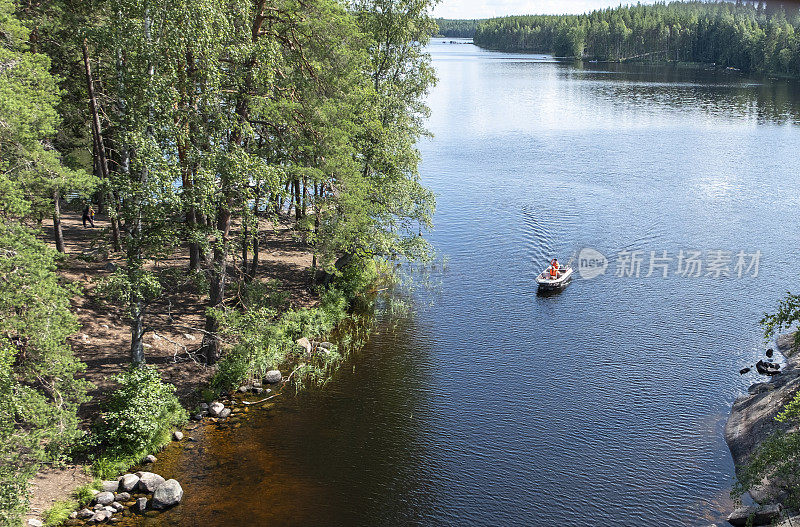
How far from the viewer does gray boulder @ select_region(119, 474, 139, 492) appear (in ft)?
74.2

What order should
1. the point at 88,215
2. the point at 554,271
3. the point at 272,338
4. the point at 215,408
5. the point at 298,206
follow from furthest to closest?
the point at 554,271 → the point at 88,215 → the point at 298,206 → the point at 272,338 → the point at 215,408

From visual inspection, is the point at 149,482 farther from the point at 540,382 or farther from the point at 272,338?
the point at 540,382

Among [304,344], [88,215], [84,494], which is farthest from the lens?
[88,215]

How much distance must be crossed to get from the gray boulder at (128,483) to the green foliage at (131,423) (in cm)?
58

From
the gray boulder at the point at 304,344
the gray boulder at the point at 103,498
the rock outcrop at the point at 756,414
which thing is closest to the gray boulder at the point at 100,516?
the gray boulder at the point at 103,498

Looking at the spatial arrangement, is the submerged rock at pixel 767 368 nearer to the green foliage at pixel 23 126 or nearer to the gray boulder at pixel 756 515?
the gray boulder at pixel 756 515

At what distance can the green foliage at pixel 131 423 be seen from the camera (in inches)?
928

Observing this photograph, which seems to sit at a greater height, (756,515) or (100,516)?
(100,516)

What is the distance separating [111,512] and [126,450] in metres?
2.90

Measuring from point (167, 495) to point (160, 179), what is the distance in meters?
11.3

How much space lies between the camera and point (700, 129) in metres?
88.9

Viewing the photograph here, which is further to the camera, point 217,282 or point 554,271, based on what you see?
point 554,271

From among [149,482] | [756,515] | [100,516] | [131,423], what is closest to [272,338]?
[131,423]

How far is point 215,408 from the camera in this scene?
90.9ft
